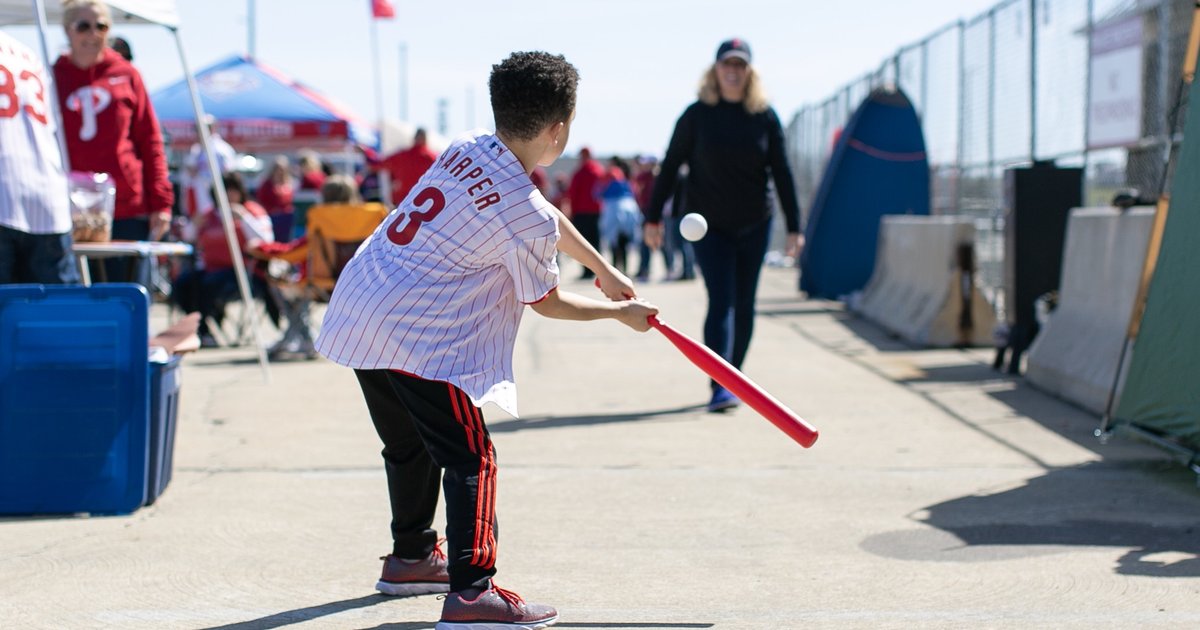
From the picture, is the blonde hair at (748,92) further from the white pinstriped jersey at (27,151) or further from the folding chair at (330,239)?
the white pinstriped jersey at (27,151)

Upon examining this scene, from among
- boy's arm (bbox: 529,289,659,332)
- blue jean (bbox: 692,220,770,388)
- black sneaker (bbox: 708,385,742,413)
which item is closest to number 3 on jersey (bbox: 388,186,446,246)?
boy's arm (bbox: 529,289,659,332)

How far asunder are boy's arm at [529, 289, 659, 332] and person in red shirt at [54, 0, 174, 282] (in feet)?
12.6

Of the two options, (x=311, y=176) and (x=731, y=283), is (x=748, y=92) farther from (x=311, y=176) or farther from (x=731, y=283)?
(x=311, y=176)

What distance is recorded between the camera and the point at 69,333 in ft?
17.1

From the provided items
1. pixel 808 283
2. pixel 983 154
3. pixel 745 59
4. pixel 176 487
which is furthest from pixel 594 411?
pixel 808 283

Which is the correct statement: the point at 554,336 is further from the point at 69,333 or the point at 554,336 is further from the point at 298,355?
the point at 69,333

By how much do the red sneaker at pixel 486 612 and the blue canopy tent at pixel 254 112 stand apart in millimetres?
16025

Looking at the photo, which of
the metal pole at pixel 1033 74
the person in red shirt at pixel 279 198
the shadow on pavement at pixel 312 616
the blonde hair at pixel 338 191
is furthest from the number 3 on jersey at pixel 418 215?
the person in red shirt at pixel 279 198

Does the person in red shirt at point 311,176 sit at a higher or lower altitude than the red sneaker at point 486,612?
higher

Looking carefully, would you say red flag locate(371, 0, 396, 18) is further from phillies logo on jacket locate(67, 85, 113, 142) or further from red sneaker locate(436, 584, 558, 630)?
red sneaker locate(436, 584, 558, 630)

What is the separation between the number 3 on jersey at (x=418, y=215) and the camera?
12.1 feet

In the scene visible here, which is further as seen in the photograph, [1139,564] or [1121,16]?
[1121,16]

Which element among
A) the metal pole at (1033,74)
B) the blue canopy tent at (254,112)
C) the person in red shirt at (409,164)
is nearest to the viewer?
the metal pole at (1033,74)

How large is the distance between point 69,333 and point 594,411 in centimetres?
328
